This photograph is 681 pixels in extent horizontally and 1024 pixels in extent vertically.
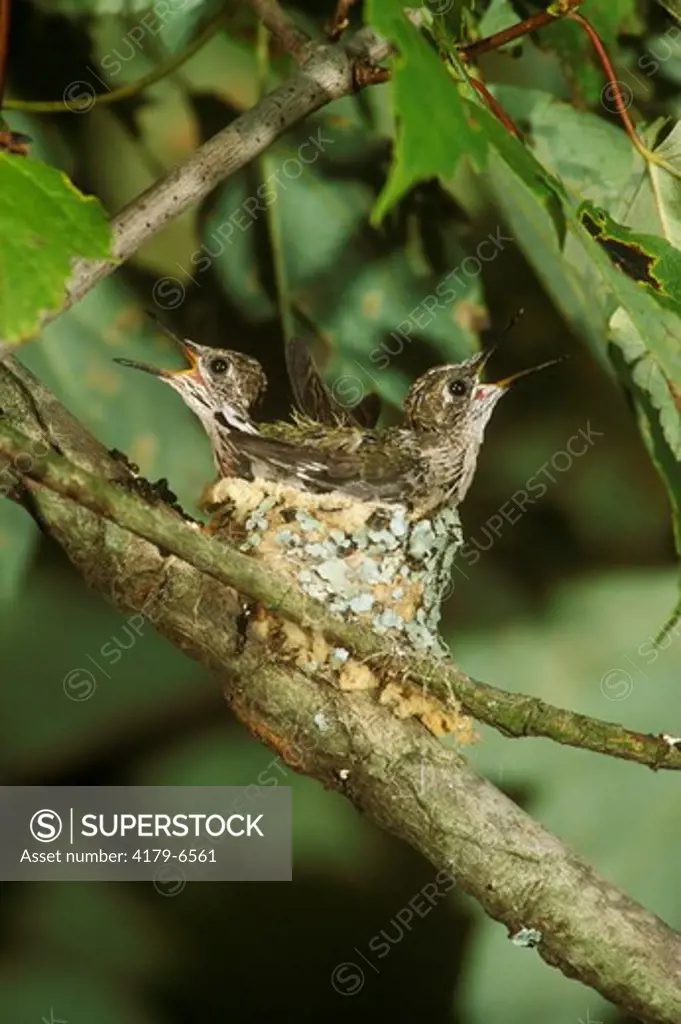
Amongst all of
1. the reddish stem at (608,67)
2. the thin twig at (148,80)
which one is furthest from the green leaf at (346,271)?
the reddish stem at (608,67)

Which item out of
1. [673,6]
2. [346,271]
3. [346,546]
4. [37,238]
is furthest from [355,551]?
[673,6]

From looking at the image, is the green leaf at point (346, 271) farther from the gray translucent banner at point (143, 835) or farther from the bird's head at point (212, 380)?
the gray translucent banner at point (143, 835)

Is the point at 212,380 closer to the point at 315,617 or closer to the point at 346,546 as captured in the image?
the point at 346,546

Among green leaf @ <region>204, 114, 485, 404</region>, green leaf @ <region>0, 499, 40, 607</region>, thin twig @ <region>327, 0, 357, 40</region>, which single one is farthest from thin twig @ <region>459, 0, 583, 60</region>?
green leaf @ <region>0, 499, 40, 607</region>

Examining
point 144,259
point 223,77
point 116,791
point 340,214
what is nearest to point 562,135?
point 340,214

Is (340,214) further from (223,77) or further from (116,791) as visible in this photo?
(116,791)

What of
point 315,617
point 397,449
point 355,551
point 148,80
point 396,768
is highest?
point 148,80

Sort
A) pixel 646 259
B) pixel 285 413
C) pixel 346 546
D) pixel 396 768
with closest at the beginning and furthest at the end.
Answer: pixel 646 259 < pixel 396 768 < pixel 346 546 < pixel 285 413
